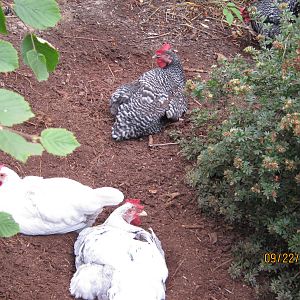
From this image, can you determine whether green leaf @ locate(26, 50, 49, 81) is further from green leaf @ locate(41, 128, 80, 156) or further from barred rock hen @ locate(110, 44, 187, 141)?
barred rock hen @ locate(110, 44, 187, 141)

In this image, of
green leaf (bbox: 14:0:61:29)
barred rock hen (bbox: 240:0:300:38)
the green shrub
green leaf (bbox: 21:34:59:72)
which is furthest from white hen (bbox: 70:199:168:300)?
barred rock hen (bbox: 240:0:300:38)

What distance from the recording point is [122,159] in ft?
13.0

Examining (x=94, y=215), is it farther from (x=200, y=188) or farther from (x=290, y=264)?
(x=290, y=264)

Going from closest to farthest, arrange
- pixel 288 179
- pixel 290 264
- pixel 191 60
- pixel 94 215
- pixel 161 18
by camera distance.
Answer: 1. pixel 288 179
2. pixel 290 264
3. pixel 94 215
4. pixel 191 60
5. pixel 161 18

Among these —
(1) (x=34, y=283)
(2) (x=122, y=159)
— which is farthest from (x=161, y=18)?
(1) (x=34, y=283)

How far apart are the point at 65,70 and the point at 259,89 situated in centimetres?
218

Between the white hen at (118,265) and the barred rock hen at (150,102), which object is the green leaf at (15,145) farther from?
the barred rock hen at (150,102)

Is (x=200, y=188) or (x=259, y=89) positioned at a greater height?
(x=259, y=89)

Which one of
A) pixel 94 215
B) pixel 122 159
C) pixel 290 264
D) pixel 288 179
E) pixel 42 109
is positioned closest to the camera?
pixel 288 179

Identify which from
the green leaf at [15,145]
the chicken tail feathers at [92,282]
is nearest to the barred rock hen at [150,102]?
the chicken tail feathers at [92,282]

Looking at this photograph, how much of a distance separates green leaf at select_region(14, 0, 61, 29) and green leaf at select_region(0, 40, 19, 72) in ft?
0.20

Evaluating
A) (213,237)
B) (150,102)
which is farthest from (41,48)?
(150,102)

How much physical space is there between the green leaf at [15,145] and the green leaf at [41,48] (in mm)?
257

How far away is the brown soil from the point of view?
303 cm
